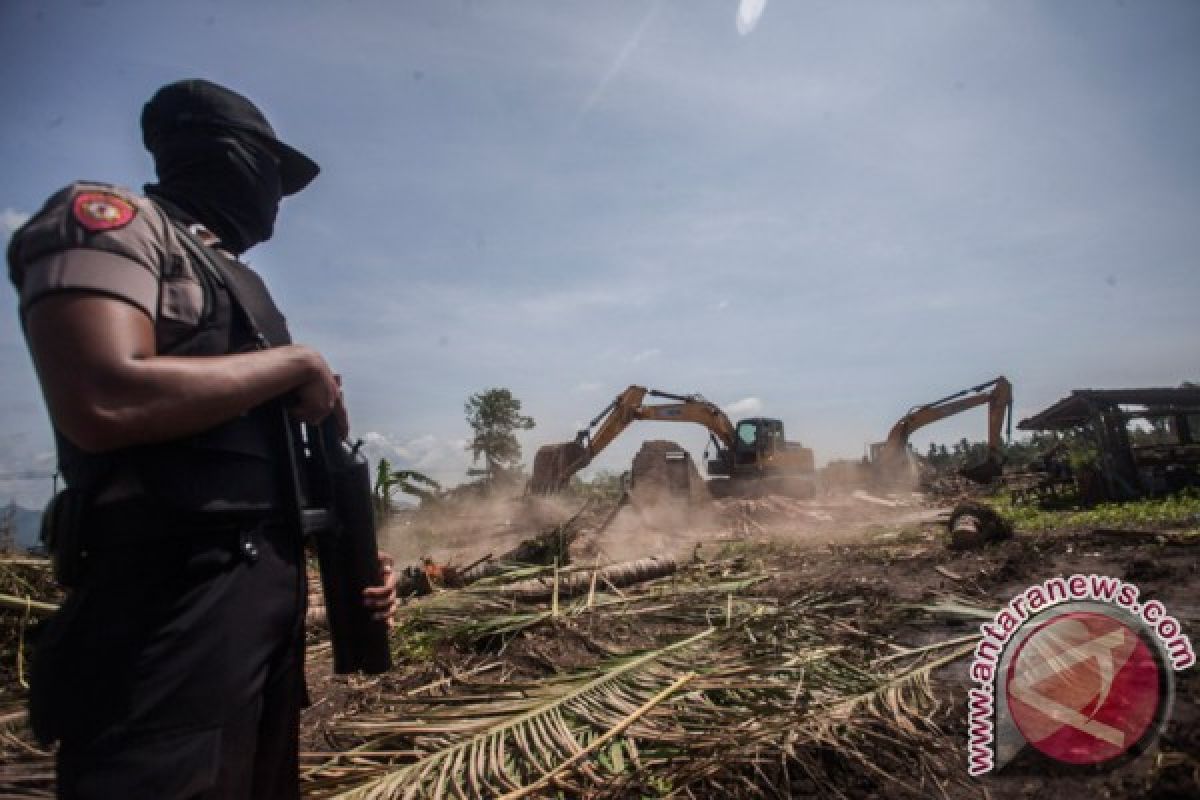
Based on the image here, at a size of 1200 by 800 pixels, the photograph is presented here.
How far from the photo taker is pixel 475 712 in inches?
103

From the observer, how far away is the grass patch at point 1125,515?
26.6 feet

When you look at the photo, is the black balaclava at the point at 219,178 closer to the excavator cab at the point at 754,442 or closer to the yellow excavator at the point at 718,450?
the yellow excavator at the point at 718,450

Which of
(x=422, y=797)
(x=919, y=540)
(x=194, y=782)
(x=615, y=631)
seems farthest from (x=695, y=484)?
(x=194, y=782)

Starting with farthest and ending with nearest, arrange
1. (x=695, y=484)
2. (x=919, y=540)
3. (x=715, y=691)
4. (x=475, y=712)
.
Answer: (x=695, y=484)
(x=919, y=540)
(x=715, y=691)
(x=475, y=712)

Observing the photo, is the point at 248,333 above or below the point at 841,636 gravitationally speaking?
above

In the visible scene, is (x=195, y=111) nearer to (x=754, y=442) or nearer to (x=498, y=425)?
(x=754, y=442)

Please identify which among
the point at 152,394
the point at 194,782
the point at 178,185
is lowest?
the point at 194,782

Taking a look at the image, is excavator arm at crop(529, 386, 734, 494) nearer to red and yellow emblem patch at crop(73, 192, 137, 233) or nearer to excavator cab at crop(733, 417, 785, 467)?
excavator cab at crop(733, 417, 785, 467)

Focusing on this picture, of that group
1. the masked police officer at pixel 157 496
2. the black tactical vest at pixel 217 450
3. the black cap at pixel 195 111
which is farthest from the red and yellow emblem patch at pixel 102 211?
the black cap at pixel 195 111

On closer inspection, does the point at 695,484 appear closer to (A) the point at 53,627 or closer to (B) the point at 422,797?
(B) the point at 422,797

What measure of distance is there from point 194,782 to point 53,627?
37 centimetres

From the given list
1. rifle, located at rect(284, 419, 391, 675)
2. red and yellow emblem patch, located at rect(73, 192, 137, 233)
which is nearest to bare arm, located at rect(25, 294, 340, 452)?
red and yellow emblem patch, located at rect(73, 192, 137, 233)

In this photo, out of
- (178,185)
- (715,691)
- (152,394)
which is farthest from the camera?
(715,691)

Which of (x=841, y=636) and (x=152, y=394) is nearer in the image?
(x=152, y=394)
